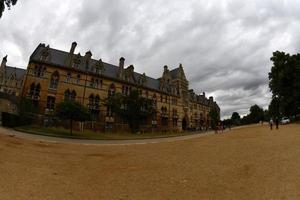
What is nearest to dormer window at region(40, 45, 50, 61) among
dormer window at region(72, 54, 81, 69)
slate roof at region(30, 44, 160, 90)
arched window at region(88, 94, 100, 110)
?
slate roof at region(30, 44, 160, 90)

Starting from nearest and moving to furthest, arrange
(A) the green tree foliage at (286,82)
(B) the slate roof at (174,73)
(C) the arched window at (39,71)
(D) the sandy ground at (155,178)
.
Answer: (D) the sandy ground at (155,178) → (C) the arched window at (39,71) → (A) the green tree foliage at (286,82) → (B) the slate roof at (174,73)

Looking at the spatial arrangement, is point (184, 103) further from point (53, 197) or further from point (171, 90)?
point (53, 197)

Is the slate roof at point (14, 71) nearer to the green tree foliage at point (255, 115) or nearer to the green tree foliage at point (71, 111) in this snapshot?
the green tree foliage at point (71, 111)

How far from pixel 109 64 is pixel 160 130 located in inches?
878

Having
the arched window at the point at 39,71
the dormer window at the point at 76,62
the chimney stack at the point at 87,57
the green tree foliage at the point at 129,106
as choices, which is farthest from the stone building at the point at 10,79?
the green tree foliage at the point at 129,106

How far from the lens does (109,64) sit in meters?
60.1

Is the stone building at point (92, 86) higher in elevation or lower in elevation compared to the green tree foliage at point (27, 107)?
higher

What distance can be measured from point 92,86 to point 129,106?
9.35m

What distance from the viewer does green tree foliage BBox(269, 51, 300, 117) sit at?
48.0 m

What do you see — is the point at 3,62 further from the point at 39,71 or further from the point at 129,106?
the point at 129,106

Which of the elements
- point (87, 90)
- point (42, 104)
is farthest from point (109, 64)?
point (42, 104)

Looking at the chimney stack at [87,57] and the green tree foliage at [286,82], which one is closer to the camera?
the green tree foliage at [286,82]

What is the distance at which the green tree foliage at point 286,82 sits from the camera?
48.0 meters

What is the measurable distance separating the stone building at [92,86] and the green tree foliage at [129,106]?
2823 millimetres
